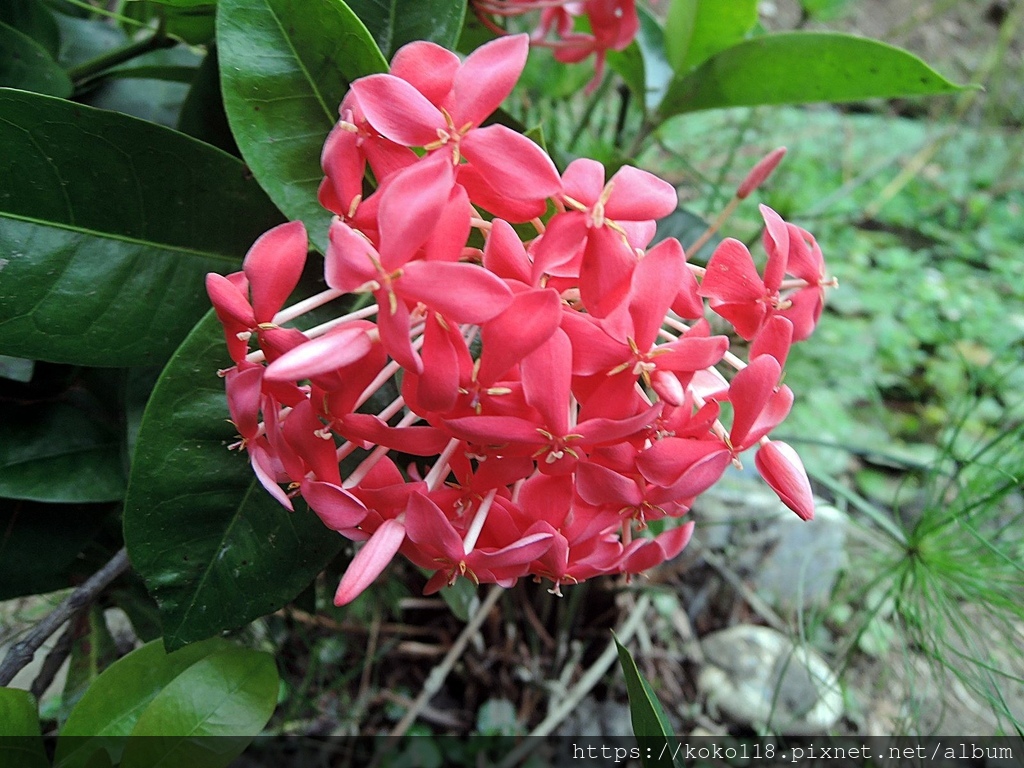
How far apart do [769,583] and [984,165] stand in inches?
66.7

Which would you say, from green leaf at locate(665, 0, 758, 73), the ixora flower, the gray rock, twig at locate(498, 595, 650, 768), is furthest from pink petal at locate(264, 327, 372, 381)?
the gray rock

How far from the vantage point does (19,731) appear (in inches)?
16.9

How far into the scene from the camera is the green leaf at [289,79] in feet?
1.34

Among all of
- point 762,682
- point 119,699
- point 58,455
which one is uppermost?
point 58,455

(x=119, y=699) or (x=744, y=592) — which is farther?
(x=744, y=592)

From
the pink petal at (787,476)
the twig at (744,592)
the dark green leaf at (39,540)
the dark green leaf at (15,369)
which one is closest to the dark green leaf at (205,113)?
the dark green leaf at (15,369)

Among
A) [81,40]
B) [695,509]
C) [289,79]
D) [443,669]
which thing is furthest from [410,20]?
[695,509]

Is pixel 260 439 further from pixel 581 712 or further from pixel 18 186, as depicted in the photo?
pixel 581 712

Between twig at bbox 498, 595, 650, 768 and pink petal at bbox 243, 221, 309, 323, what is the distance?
681 mm

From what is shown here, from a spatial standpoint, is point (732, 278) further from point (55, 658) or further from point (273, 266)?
point (55, 658)

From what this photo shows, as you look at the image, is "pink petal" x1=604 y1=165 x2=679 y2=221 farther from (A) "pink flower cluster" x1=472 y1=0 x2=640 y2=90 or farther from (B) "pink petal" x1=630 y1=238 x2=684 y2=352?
(A) "pink flower cluster" x1=472 y1=0 x2=640 y2=90

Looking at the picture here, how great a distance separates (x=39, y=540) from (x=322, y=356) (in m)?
0.38

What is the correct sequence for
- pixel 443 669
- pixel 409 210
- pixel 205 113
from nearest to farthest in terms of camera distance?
1. pixel 409 210
2. pixel 205 113
3. pixel 443 669

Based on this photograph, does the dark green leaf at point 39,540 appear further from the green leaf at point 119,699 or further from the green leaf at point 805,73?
the green leaf at point 805,73
